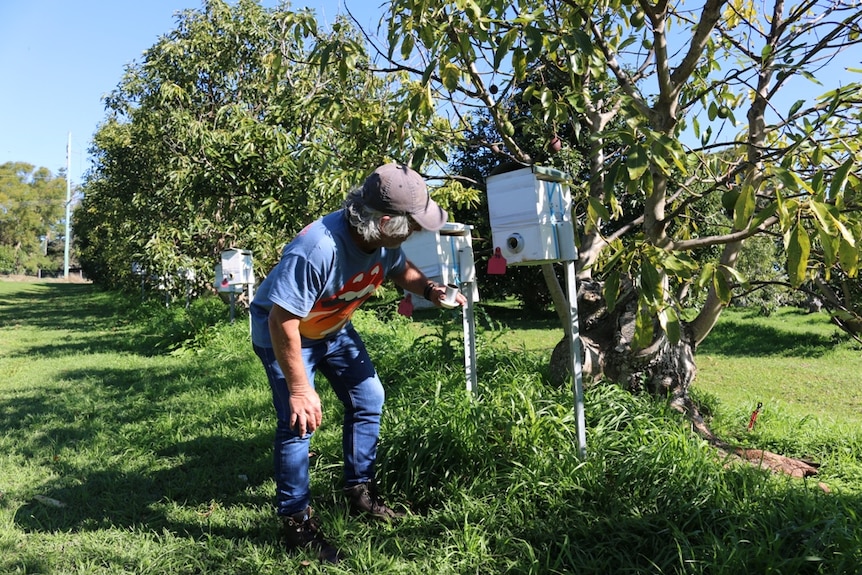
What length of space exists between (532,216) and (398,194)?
0.73 meters

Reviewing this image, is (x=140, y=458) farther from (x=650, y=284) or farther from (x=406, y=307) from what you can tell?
(x=650, y=284)

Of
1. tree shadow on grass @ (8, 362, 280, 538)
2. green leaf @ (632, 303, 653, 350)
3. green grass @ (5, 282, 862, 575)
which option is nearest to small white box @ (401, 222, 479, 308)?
green grass @ (5, 282, 862, 575)

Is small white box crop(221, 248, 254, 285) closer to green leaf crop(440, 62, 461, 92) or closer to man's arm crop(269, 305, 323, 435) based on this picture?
green leaf crop(440, 62, 461, 92)

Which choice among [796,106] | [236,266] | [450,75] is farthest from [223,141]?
[796,106]

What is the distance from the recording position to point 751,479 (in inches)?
106

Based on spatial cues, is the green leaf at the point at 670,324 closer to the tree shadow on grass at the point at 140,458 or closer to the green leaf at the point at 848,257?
the green leaf at the point at 848,257

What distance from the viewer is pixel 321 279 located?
2479 millimetres

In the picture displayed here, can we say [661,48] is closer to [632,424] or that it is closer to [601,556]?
[632,424]

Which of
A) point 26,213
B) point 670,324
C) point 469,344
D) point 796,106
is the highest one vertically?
point 26,213

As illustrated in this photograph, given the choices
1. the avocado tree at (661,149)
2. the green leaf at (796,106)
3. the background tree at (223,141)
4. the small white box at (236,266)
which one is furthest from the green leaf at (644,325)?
the small white box at (236,266)

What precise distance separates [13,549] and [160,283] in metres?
8.18

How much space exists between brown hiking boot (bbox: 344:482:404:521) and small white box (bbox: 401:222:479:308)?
3.17 feet

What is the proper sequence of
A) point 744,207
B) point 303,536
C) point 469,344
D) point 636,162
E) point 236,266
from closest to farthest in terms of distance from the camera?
point 744,207
point 636,162
point 303,536
point 469,344
point 236,266

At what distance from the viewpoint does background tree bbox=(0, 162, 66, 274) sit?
54.3 m
